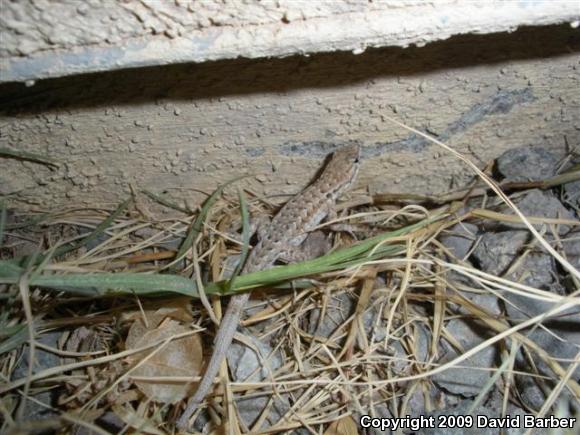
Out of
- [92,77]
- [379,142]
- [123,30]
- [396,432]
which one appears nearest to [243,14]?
[123,30]

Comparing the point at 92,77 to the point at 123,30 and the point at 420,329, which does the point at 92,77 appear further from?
the point at 420,329

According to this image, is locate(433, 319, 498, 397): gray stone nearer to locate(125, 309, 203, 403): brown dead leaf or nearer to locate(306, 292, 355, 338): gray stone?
locate(306, 292, 355, 338): gray stone

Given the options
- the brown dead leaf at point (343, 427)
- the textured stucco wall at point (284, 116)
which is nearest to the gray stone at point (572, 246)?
the textured stucco wall at point (284, 116)

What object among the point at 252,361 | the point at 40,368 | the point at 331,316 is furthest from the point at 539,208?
the point at 40,368

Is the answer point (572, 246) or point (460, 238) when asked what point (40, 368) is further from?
point (572, 246)

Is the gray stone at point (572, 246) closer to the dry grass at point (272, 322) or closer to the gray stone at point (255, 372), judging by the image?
the dry grass at point (272, 322)
